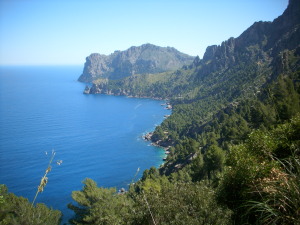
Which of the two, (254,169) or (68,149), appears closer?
(254,169)

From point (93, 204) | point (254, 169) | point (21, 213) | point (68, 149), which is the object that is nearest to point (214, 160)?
point (93, 204)

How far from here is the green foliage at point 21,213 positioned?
27.1 metres

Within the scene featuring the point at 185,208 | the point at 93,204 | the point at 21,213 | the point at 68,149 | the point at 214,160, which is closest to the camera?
the point at 185,208

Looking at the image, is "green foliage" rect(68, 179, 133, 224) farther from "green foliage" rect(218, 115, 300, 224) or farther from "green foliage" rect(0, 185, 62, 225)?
"green foliage" rect(218, 115, 300, 224)

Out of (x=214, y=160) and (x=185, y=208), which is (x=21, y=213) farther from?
(x=214, y=160)

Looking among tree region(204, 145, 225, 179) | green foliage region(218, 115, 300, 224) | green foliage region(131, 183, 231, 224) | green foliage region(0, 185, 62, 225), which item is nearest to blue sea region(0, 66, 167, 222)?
green foliage region(0, 185, 62, 225)

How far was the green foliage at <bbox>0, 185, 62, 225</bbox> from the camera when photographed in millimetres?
27141

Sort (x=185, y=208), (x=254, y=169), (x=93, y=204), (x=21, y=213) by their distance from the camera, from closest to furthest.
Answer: (x=254, y=169) < (x=185, y=208) < (x=21, y=213) < (x=93, y=204)

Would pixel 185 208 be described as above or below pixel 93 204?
above

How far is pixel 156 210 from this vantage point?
53.7 ft

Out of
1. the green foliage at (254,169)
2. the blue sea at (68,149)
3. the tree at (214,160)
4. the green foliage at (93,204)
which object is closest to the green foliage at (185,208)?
the green foliage at (254,169)

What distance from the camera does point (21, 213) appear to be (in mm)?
29734

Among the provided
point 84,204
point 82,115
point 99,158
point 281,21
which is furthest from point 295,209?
point 281,21

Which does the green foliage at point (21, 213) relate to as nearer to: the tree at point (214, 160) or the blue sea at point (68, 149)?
the blue sea at point (68, 149)
